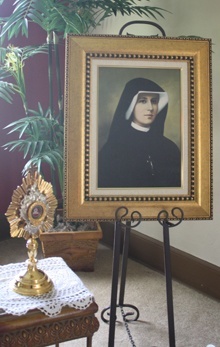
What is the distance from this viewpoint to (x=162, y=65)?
1300mm

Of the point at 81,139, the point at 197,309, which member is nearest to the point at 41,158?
the point at 81,139

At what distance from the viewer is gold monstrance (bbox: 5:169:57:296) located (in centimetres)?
108

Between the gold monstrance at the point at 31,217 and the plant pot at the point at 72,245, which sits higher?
the gold monstrance at the point at 31,217

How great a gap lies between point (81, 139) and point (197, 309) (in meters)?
0.99

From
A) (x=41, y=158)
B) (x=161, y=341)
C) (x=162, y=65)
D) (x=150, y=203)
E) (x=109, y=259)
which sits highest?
(x=162, y=65)

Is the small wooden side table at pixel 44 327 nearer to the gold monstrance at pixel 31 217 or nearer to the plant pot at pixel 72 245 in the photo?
the gold monstrance at pixel 31 217

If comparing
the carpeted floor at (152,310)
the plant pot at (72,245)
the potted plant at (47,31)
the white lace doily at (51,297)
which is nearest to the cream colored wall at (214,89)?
the potted plant at (47,31)

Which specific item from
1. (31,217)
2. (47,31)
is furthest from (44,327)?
(47,31)

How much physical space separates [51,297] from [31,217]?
213 mm

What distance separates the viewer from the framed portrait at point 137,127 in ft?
4.12

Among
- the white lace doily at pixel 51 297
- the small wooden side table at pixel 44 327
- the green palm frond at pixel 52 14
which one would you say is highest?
the green palm frond at pixel 52 14

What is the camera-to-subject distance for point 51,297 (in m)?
1.05

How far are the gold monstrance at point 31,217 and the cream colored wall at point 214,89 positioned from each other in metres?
1.01

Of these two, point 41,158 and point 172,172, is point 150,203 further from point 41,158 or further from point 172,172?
point 41,158
